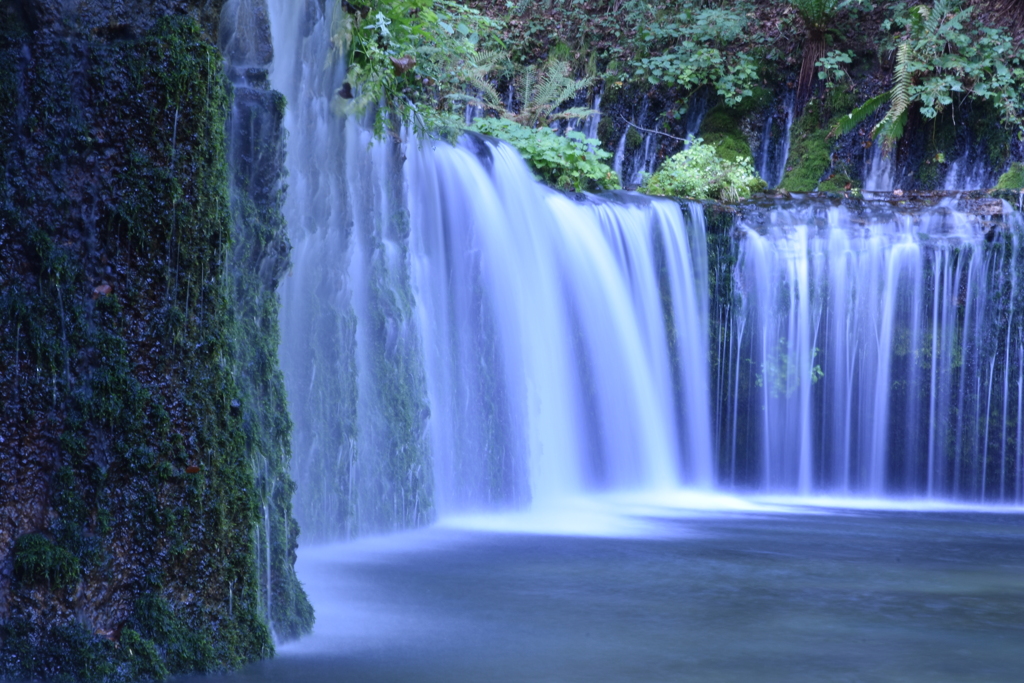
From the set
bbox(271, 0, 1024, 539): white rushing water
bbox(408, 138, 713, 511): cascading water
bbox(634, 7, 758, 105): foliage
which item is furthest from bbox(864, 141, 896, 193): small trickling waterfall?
bbox(408, 138, 713, 511): cascading water

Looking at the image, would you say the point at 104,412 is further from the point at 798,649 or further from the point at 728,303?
the point at 728,303

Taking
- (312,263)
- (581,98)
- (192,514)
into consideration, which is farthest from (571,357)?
(581,98)

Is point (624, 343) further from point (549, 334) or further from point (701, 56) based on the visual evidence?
point (701, 56)

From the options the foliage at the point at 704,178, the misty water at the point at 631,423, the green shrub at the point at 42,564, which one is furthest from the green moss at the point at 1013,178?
the green shrub at the point at 42,564

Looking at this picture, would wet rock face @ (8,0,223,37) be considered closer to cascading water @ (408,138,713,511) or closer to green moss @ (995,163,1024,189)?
cascading water @ (408,138,713,511)

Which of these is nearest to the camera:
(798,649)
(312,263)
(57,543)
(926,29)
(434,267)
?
(57,543)

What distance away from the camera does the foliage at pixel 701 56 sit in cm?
1556

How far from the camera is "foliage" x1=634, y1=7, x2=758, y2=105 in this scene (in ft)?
51.1

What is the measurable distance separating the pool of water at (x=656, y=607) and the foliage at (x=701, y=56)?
9209 mm

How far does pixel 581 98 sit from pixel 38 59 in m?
13.3

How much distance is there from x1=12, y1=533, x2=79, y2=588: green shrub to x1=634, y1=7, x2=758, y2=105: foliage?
1323 cm

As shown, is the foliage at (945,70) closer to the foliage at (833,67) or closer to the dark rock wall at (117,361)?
the foliage at (833,67)

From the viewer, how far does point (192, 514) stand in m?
3.67

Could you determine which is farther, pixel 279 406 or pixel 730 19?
pixel 730 19
